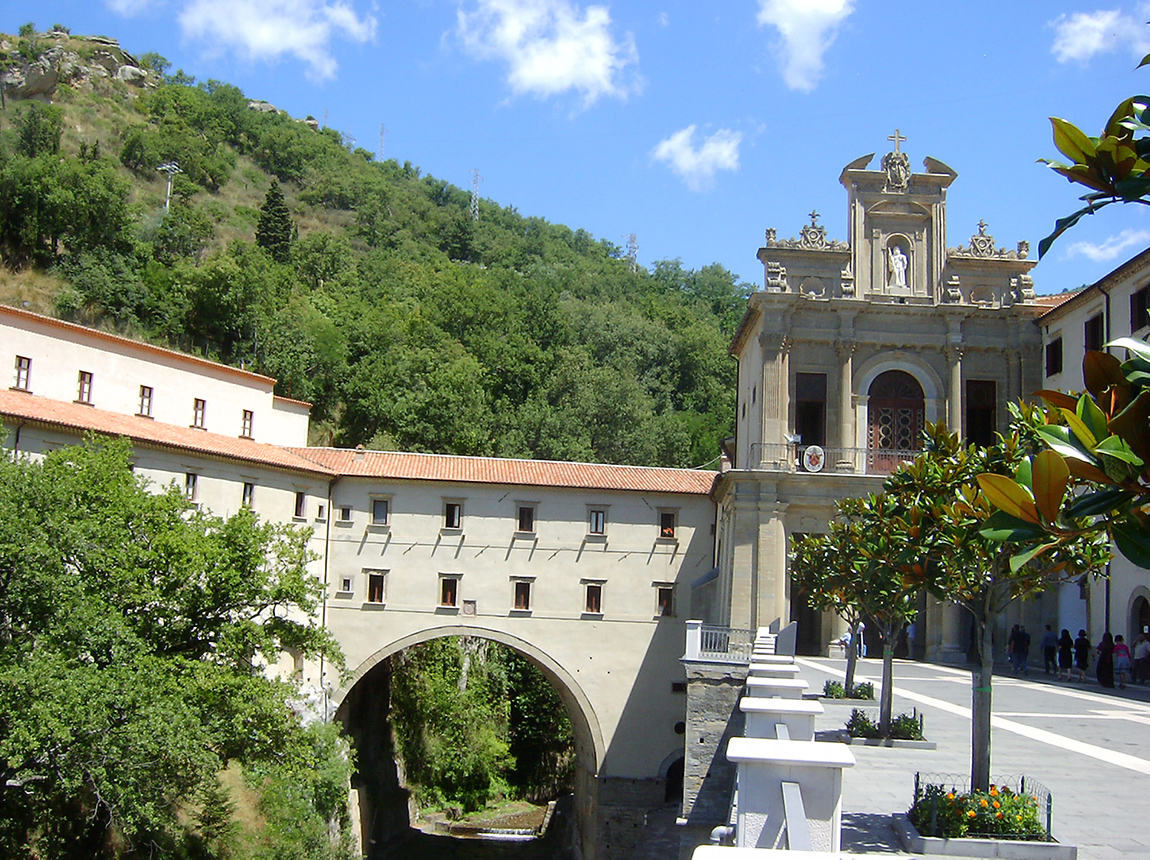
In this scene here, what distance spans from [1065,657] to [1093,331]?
1031 cm

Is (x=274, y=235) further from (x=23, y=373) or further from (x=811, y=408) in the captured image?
(x=811, y=408)

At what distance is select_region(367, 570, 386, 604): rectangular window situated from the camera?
41500 mm

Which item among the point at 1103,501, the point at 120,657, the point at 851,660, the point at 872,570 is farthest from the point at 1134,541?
the point at 120,657

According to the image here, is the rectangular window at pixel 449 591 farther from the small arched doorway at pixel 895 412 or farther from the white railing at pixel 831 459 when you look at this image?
the small arched doorway at pixel 895 412

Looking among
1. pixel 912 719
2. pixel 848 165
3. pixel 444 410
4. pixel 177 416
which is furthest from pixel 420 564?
pixel 912 719

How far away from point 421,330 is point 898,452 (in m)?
39.4

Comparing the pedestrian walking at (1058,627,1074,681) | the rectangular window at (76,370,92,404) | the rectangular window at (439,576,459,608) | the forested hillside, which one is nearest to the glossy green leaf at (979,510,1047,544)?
the pedestrian walking at (1058,627,1074,681)

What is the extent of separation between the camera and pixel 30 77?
94688mm

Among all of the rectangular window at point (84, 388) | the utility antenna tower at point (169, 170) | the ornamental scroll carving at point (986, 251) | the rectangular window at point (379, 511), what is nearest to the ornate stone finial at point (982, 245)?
the ornamental scroll carving at point (986, 251)

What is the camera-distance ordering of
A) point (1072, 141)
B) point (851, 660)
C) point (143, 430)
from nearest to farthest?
1. point (1072, 141)
2. point (851, 660)
3. point (143, 430)

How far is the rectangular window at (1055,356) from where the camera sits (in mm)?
35062

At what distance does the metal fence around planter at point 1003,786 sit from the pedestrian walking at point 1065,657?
61.5 feet

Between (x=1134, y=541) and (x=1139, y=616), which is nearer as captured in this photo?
(x=1134, y=541)

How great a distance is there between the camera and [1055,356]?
35500 mm
